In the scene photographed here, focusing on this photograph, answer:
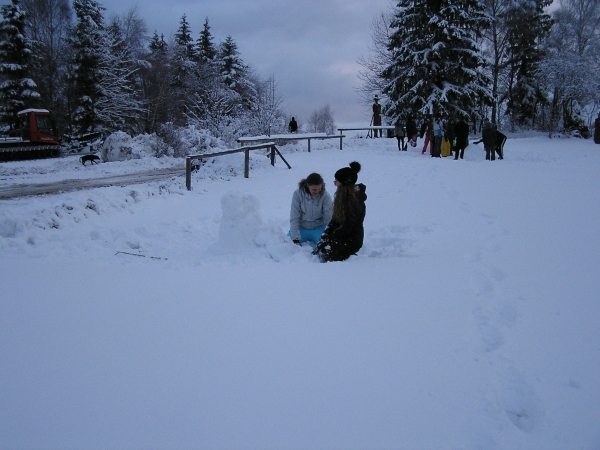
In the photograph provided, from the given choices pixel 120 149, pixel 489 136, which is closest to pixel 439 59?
pixel 489 136

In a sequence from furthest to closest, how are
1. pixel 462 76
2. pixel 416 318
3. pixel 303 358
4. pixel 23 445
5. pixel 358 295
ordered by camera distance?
pixel 462 76 → pixel 358 295 → pixel 416 318 → pixel 303 358 → pixel 23 445

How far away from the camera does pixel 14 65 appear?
24.8 metres

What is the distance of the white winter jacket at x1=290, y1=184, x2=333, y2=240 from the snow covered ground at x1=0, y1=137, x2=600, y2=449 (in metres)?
0.36

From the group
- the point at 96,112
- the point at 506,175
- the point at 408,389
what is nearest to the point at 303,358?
the point at 408,389

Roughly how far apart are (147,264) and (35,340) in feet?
5.69

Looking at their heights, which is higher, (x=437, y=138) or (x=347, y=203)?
(x=437, y=138)

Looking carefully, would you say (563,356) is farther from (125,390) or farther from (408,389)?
(125,390)

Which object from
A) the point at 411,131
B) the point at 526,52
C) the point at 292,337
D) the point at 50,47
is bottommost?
the point at 292,337

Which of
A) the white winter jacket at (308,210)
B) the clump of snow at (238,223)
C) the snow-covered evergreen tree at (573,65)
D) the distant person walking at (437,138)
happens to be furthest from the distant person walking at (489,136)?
the snow-covered evergreen tree at (573,65)

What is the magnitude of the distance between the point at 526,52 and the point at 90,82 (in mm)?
31983

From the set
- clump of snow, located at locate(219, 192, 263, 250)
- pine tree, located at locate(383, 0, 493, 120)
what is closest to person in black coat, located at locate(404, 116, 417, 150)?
pine tree, located at locate(383, 0, 493, 120)

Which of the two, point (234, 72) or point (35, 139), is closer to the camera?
point (35, 139)

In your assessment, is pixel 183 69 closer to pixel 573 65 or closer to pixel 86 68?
pixel 86 68

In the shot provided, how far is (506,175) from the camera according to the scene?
10.2 meters
